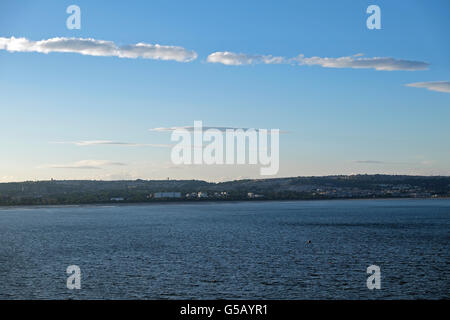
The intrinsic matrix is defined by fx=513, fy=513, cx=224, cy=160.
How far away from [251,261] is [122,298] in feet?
81.9

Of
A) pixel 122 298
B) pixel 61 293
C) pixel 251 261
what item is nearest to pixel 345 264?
pixel 251 261
